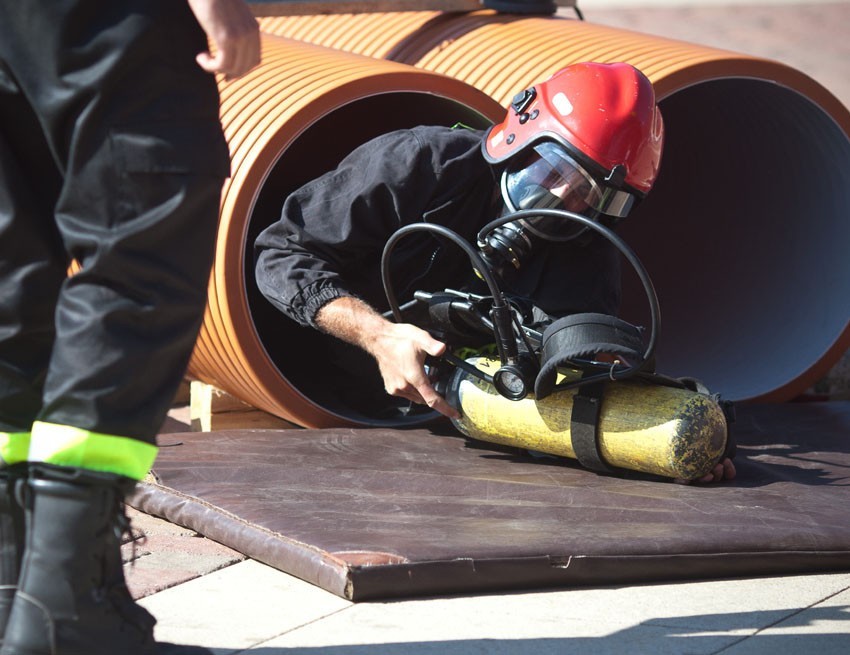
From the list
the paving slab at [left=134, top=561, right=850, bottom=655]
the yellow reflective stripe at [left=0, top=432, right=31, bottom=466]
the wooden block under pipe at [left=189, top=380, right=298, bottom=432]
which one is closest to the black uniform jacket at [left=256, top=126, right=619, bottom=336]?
the wooden block under pipe at [left=189, top=380, right=298, bottom=432]

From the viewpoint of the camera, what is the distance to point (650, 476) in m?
3.27

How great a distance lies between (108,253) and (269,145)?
191 centimetres

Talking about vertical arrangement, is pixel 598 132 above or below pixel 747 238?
above

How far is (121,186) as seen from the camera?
1718mm

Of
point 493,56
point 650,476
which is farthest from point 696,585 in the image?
point 493,56

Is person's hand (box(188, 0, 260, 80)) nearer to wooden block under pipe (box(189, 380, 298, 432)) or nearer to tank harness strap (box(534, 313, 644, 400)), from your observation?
tank harness strap (box(534, 313, 644, 400))

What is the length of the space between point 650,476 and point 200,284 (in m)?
1.78

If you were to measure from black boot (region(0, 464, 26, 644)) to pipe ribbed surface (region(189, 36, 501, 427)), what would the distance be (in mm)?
1656

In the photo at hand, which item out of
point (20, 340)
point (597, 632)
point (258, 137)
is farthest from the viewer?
point (258, 137)

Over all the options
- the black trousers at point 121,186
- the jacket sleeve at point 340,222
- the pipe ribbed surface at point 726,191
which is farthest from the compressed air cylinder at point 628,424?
the black trousers at point 121,186

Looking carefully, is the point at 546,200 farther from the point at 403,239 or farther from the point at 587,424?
the point at 587,424

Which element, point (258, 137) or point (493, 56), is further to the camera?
point (493, 56)

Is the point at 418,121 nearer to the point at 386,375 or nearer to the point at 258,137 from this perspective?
the point at 258,137

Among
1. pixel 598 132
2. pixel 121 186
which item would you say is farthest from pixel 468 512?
pixel 121 186
